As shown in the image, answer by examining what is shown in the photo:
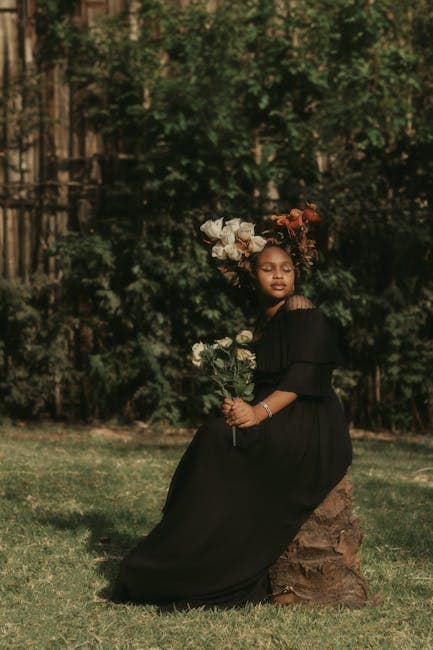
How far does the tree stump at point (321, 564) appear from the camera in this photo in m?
4.23

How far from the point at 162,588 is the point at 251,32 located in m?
6.77

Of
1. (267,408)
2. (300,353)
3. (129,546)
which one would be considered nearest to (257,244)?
(300,353)

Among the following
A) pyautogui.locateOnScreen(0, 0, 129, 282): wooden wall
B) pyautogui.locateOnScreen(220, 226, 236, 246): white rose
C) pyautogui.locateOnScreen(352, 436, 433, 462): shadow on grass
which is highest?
pyautogui.locateOnScreen(0, 0, 129, 282): wooden wall

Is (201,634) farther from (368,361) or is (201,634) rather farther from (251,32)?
(251,32)

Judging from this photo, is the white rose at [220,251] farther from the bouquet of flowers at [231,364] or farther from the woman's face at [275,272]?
the bouquet of flowers at [231,364]

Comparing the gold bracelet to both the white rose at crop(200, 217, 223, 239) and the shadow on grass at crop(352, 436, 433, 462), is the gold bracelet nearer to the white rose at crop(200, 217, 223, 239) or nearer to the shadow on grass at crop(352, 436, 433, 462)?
the white rose at crop(200, 217, 223, 239)

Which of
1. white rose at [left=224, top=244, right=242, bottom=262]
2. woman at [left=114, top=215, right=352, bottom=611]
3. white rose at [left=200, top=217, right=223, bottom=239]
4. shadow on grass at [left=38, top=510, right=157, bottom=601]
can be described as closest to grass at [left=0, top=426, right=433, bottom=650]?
shadow on grass at [left=38, top=510, right=157, bottom=601]

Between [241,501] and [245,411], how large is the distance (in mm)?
386

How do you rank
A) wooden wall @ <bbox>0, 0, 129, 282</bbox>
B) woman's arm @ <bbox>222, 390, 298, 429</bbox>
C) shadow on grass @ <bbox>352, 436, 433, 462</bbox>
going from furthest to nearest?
wooden wall @ <bbox>0, 0, 129, 282</bbox>
shadow on grass @ <bbox>352, 436, 433, 462</bbox>
woman's arm @ <bbox>222, 390, 298, 429</bbox>

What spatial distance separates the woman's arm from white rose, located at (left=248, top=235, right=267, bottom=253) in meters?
0.68

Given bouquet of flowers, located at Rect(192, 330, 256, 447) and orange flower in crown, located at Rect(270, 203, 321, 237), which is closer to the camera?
bouquet of flowers, located at Rect(192, 330, 256, 447)

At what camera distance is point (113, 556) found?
509 centimetres

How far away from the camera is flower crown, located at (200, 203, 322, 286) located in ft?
14.5

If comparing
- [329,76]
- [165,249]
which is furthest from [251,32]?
[165,249]
